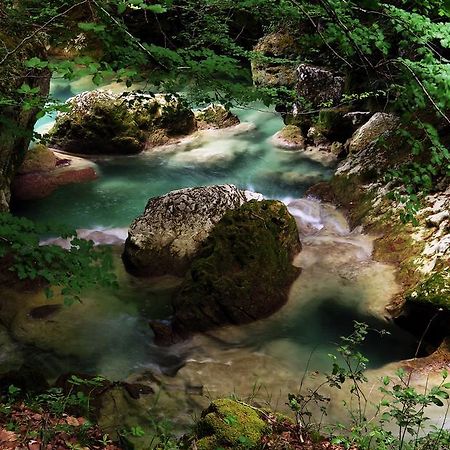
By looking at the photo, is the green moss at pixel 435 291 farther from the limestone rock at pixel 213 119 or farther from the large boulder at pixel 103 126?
Result: the limestone rock at pixel 213 119

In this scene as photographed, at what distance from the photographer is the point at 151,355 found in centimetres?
573

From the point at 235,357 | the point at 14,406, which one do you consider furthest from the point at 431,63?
the point at 14,406

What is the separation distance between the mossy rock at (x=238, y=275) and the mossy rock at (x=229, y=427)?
8.11 feet

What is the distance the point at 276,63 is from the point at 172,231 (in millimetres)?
10427

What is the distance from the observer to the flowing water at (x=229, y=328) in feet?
17.7

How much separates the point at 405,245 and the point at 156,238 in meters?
3.96

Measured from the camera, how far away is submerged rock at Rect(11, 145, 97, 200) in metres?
9.85

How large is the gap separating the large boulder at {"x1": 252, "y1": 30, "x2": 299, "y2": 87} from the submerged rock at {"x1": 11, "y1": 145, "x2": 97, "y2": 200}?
642 centimetres

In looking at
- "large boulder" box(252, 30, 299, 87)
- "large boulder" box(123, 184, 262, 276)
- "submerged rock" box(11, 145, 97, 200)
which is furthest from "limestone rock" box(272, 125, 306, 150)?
"large boulder" box(123, 184, 262, 276)

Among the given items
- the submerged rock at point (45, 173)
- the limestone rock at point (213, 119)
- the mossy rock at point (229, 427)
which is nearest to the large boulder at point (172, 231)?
the submerged rock at point (45, 173)

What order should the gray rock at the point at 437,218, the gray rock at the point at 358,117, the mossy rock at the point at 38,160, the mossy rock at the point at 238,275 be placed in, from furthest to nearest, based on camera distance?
the gray rock at the point at 358,117, the mossy rock at the point at 38,160, the gray rock at the point at 437,218, the mossy rock at the point at 238,275

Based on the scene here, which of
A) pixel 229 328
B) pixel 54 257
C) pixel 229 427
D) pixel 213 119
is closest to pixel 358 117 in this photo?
pixel 213 119

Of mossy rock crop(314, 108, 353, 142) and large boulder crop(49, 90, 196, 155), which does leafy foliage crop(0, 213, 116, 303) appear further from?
mossy rock crop(314, 108, 353, 142)

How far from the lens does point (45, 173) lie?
1046 cm
